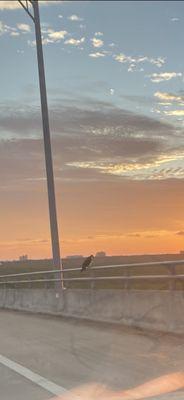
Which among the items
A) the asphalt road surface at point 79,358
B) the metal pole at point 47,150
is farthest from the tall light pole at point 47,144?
the asphalt road surface at point 79,358

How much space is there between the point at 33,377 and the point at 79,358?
5.03 feet

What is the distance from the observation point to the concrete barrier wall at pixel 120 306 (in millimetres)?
11930

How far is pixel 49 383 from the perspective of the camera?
27.0 feet

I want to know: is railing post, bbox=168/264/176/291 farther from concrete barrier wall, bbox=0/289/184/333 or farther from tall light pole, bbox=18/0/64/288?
tall light pole, bbox=18/0/64/288

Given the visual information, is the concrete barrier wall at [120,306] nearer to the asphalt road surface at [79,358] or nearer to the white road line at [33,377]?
the asphalt road surface at [79,358]

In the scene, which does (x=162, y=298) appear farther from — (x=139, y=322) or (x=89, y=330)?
(x=89, y=330)

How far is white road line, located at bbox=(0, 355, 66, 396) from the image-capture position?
7807 millimetres

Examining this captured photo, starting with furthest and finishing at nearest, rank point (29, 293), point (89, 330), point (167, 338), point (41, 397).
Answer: point (29, 293)
point (89, 330)
point (167, 338)
point (41, 397)

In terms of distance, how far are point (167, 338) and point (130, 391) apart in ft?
13.2

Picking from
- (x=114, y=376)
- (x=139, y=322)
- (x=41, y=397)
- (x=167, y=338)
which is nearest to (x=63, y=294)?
(x=139, y=322)

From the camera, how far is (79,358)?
1011cm

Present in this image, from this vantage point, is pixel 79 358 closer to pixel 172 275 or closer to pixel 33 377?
pixel 33 377

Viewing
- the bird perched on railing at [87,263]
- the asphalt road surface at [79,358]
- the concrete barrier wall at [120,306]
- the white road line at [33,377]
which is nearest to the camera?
the white road line at [33,377]


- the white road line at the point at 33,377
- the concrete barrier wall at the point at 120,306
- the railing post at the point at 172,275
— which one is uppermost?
the railing post at the point at 172,275
